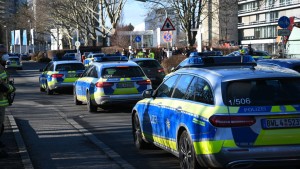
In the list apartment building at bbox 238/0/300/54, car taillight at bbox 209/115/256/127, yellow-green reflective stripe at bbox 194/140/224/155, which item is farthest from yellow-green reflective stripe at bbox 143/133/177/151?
apartment building at bbox 238/0/300/54

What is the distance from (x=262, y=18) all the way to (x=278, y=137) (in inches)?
4311

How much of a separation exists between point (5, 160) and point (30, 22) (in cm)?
8930

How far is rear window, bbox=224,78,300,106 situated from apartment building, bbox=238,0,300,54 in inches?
3629

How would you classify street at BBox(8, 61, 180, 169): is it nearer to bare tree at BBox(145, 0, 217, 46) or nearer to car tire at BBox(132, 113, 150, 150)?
car tire at BBox(132, 113, 150, 150)

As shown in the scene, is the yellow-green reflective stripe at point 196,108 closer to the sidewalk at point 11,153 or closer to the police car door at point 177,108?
the police car door at point 177,108

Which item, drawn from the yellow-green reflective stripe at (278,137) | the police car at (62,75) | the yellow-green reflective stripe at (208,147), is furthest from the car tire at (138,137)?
the police car at (62,75)

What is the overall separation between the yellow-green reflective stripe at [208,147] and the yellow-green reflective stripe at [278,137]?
425 mm

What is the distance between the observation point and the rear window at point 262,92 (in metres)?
6.44

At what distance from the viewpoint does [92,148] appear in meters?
9.96

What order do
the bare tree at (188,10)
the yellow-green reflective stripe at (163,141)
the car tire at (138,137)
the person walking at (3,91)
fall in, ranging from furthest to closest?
the bare tree at (188,10), the car tire at (138,137), the person walking at (3,91), the yellow-green reflective stripe at (163,141)

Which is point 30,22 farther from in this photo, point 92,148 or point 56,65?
point 92,148

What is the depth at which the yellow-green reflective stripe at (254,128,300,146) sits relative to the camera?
6289 millimetres

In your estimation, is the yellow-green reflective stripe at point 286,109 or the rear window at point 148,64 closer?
the yellow-green reflective stripe at point 286,109

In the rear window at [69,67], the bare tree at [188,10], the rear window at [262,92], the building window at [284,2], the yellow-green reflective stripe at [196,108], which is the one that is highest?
the building window at [284,2]
